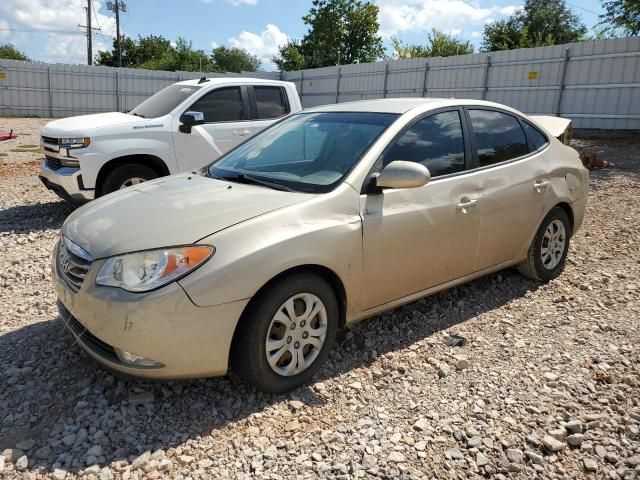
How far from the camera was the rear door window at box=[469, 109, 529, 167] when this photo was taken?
402 centimetres

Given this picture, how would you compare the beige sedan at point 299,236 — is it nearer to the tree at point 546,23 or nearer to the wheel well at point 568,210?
the wheel well at point 568,210

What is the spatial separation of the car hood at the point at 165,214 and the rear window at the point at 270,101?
4.43 m

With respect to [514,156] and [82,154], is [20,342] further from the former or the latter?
[514,156]

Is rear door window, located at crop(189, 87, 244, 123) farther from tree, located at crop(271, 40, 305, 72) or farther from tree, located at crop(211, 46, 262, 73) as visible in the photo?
tree, located at crop(211, 46, 262, 73)

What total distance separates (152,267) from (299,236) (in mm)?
770

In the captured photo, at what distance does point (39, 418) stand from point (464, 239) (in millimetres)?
2871

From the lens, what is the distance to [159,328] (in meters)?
2.50

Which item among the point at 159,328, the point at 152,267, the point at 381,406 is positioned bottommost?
the point at 381,406

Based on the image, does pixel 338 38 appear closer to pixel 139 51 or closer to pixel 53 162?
pixel 139 51

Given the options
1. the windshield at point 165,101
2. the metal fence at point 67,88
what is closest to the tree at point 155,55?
the metal fence at point 67,88

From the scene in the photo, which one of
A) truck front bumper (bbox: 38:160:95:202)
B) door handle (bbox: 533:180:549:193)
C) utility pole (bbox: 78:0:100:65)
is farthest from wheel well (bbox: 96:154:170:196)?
utility pole (bbox: 78:0:100:65)

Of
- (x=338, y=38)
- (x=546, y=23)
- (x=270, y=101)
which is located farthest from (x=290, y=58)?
(x=270, y=101)

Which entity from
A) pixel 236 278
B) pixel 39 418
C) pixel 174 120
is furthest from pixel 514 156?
pixel 174 120

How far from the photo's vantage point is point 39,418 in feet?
8.89
